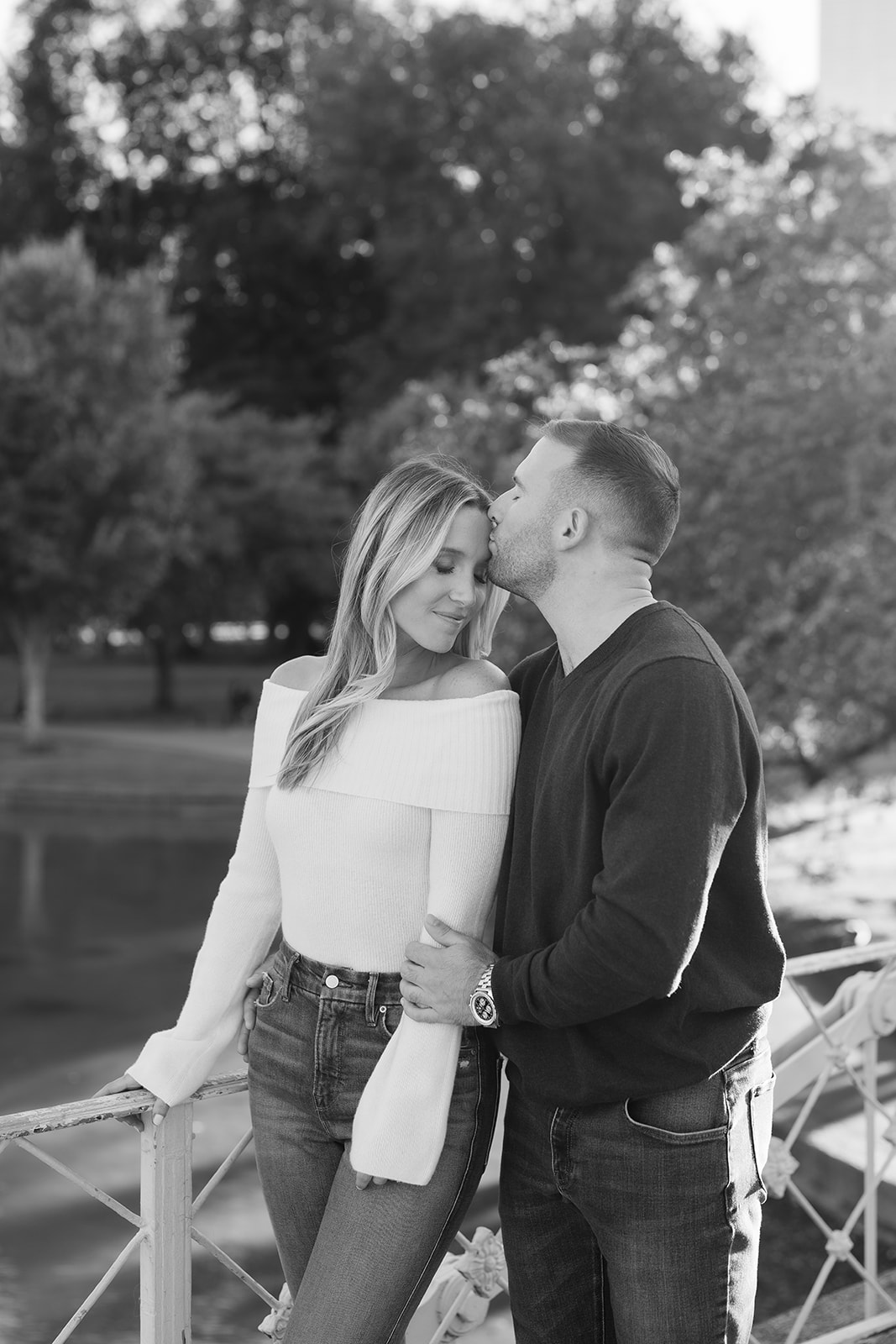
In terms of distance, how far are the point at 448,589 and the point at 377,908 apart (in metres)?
0.53

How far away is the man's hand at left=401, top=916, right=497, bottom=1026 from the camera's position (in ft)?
6.81

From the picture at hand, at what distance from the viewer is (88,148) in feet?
117

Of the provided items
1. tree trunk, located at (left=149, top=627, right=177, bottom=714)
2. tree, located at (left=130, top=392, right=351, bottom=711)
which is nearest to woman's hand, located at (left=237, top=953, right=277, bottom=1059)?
tree, located at (left=130, top=392, right=351, bottom=711)

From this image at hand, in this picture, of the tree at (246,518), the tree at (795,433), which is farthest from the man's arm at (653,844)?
the tree at (246,518)

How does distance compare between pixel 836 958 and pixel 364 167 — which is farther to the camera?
pixel 364 167

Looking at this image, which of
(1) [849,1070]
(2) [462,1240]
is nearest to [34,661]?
(1) [849,1070]

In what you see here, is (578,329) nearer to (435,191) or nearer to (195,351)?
(435,191)

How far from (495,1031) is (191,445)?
27137 millimetres

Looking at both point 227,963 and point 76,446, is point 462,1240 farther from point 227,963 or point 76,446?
point 76,446

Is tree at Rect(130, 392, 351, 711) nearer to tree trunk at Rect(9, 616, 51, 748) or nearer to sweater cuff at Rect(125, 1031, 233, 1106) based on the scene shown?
tree trunk at Rect(9, 616, 51, 748)

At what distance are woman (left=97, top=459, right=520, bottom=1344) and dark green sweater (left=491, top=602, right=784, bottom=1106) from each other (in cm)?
12

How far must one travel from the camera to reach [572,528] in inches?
84.5

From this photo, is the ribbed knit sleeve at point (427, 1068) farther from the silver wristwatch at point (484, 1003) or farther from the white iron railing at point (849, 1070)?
the white iron railing at point (849, 1070)

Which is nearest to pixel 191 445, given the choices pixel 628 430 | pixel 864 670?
pixel 864 670
